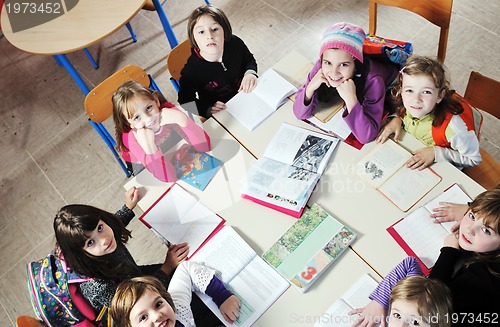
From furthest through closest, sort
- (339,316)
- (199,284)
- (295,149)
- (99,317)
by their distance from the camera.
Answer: (295,149) < (99,317) < (199,284) < (339,316)

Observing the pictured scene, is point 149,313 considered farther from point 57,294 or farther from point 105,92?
point 105,92

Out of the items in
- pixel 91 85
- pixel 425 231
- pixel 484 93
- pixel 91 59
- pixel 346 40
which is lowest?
pixel 91 85

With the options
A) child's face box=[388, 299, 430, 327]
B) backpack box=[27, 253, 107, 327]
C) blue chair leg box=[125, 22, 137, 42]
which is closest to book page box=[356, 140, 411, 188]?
child's face box=[388, 299, 430, 327]

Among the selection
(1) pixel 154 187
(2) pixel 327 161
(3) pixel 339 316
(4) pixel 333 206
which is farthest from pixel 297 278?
(1) pixel 154 187

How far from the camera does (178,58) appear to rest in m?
2.50

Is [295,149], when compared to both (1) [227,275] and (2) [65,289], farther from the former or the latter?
(2) [65,289]

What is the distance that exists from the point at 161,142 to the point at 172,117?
5.2 inches

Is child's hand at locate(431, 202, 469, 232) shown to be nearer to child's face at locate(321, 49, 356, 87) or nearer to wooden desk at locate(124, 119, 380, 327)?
wooden desk at locate(124, 119, 380, 327)

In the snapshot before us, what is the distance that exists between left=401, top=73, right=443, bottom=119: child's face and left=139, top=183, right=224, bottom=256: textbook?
0.88 m

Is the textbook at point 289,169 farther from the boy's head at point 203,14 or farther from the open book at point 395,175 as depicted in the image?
the boy's head at point 203,14

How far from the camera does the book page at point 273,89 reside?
7.22ft

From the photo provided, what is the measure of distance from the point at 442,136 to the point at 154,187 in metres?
1.21

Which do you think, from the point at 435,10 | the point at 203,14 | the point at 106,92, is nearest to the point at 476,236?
the point at 435,10

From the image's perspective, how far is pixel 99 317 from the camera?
1908mm
